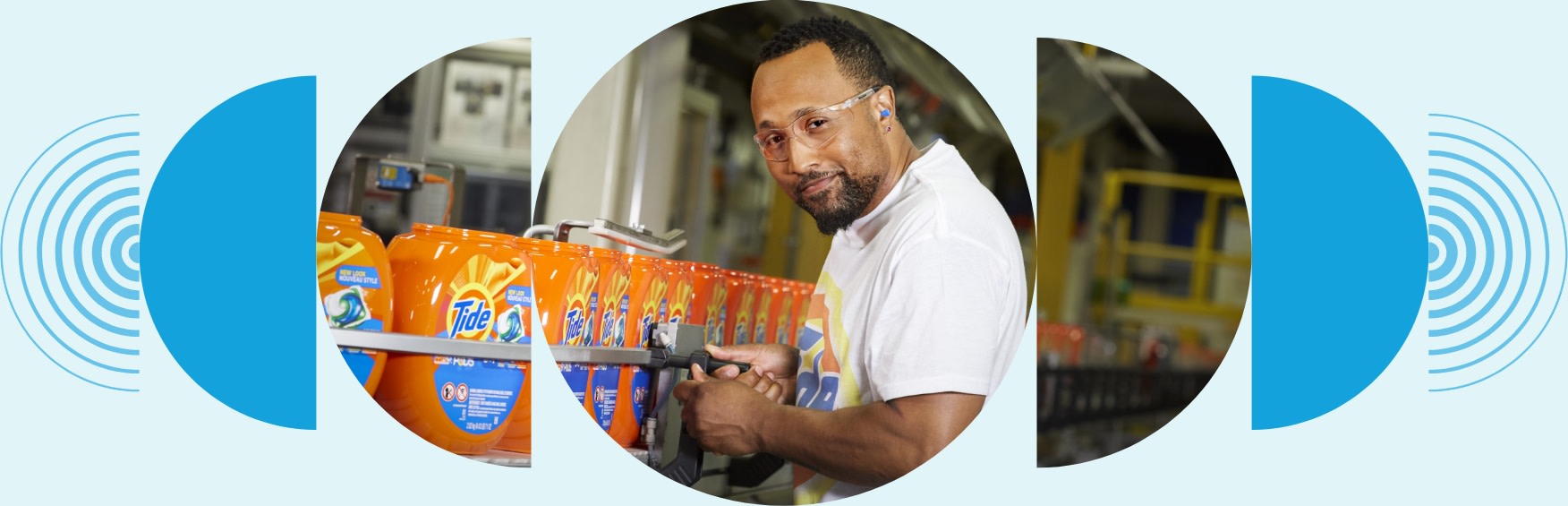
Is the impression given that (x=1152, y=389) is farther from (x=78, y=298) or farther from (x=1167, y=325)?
(x=78, y=298)

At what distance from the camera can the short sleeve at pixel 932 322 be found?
1.69 meters

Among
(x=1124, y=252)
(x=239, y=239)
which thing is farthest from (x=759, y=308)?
(x=1124, y=252)

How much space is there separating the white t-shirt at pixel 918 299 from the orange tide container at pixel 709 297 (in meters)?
0.15

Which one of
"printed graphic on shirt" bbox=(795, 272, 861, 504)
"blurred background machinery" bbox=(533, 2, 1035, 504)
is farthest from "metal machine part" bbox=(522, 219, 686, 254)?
"printed graphic on shirt" bbox=(795, 272, 861, 504)

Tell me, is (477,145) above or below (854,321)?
above

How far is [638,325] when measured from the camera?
1848 millimetres

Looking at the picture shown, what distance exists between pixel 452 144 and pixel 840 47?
24.1 inches

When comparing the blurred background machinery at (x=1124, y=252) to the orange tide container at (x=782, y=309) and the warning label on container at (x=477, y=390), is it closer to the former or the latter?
the orange tide container at (x=782, y=309)

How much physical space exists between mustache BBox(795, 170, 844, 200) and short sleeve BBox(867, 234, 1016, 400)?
0.16m

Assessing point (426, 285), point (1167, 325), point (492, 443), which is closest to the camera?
point (426, 285)

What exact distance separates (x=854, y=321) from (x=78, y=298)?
115 cm

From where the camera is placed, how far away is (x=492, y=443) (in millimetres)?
1843

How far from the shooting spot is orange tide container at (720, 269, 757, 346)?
1889 mm

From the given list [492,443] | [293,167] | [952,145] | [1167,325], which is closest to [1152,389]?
[1167,325]
